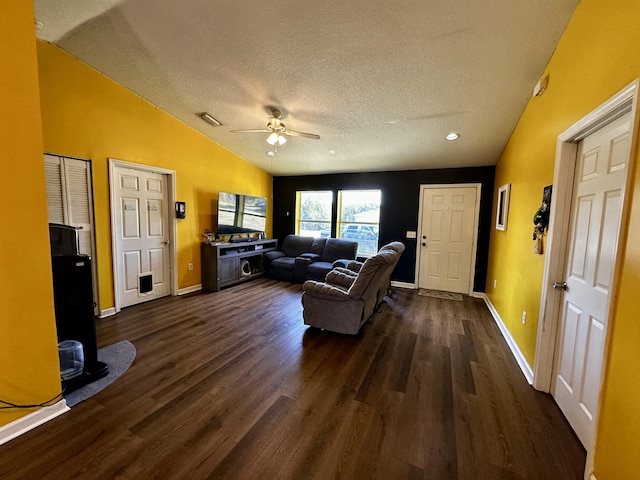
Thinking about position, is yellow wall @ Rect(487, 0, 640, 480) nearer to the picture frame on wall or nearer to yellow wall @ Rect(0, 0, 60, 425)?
the picture frame on wall

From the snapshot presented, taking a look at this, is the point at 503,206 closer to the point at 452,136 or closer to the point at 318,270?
the point at 452,136

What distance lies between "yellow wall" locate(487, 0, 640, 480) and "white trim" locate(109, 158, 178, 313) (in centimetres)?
462

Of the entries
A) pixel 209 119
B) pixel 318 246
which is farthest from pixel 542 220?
pixel 209 119

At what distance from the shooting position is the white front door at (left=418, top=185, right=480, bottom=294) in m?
4.66

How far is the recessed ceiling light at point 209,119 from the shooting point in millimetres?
3715

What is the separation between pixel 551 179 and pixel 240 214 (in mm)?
4587

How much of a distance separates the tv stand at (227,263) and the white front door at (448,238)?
340 centimetres

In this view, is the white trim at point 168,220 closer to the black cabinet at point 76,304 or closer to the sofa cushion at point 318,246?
the black cabinet at point 76,304

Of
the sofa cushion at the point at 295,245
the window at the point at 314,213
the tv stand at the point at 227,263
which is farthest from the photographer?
the window at the point at 314,213

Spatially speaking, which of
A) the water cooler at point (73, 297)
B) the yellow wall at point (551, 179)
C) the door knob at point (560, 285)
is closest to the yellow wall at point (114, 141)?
the water cooler at point (73, 297)

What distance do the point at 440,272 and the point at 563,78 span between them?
138 inches

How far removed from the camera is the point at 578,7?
1.74 metres

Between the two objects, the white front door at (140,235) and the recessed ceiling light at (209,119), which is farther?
the recessed ceiling light at (209,119)

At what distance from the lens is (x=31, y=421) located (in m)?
1.59
